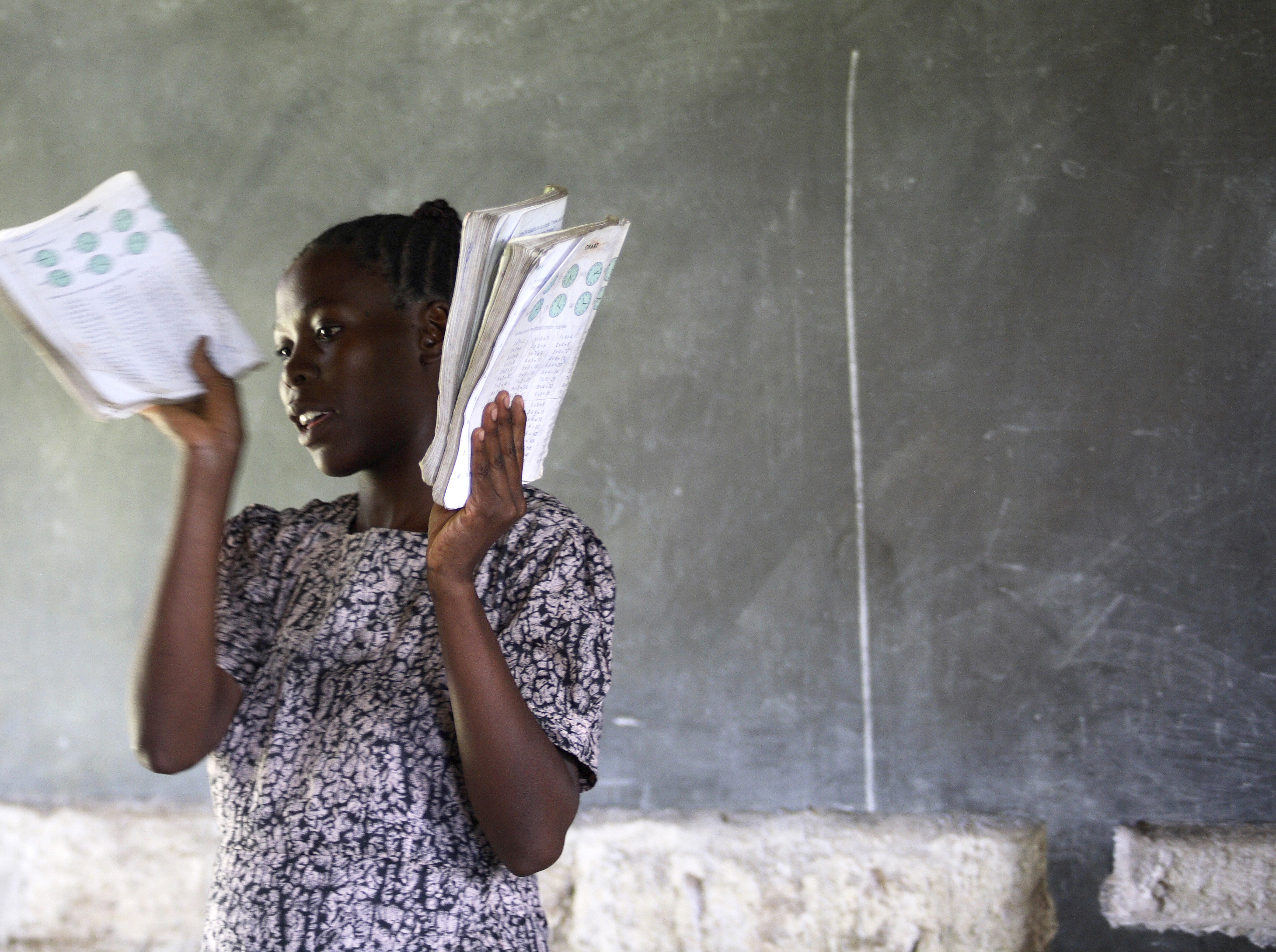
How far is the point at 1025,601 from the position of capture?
2.20 m

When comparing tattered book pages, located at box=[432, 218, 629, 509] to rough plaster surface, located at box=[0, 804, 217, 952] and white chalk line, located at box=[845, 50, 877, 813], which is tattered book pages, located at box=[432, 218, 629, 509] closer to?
white chalk line, located at box=[845, 50, 877, 813]

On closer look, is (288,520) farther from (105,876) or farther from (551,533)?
(105,876)

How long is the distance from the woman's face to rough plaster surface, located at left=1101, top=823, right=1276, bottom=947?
1693 mm

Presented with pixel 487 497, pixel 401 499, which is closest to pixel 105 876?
pixel 401 499

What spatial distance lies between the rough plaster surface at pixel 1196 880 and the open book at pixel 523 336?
169 centimetres

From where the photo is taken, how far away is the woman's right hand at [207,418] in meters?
1.18

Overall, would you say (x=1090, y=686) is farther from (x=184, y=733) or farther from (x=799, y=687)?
(x=184, y=733)

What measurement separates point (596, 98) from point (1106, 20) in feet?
3.44

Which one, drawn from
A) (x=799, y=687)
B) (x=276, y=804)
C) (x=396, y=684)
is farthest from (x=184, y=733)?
(x=799, y=687)

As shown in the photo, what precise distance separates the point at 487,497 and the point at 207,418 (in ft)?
1.29

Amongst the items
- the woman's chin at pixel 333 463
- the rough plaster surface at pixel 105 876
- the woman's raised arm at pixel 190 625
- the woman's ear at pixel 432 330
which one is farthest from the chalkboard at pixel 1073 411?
the rough plaster surface at pixel 105 876

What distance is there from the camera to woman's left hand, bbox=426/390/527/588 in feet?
3.26

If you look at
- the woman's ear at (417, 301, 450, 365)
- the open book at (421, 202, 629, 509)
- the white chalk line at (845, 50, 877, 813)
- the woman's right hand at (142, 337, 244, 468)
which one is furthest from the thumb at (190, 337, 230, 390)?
the white chalk line at (845, 50, 877, 813)

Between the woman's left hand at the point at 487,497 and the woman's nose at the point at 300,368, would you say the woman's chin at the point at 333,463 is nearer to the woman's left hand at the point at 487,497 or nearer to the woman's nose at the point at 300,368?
the woman's nose at the point at 300,368
